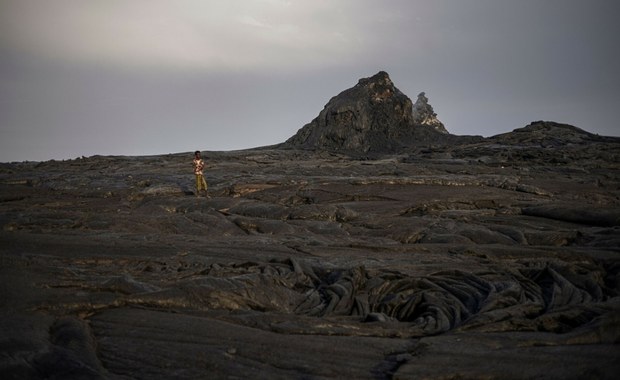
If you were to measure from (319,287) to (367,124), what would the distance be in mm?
47969

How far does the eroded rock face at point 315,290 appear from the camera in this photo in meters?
5.50

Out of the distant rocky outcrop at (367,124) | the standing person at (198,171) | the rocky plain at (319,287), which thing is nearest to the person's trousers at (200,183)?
the standing person at (198,171)

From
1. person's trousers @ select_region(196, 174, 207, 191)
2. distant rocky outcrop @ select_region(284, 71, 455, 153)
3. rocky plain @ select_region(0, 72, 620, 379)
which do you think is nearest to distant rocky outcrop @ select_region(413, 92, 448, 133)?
distant rocky outcrop @ select_region(284, 71, 455, 153)

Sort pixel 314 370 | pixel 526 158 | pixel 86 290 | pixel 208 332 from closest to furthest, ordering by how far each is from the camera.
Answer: pixel 314 370 < pixel 208 332 < pixel 86 290 < pixel 526 158

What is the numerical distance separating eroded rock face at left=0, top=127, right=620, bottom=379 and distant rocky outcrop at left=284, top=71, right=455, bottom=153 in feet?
112

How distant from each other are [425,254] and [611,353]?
664cm

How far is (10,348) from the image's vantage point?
5.21 meters

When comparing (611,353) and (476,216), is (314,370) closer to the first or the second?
(611,353)

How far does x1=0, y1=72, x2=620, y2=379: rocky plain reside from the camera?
216 inches

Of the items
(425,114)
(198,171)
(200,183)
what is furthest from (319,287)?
(425,114)

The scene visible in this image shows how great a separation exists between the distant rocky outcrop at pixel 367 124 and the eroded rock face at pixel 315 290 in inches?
1345

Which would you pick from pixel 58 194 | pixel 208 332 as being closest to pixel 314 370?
pixel 208 332

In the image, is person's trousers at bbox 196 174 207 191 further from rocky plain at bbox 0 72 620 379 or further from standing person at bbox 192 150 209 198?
rocky plain at bbox 0 72 620 379

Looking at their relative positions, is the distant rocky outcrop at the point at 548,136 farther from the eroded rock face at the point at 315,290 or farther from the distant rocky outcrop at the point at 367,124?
the eroded rock face at the point at 315,290
